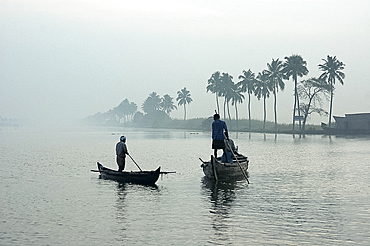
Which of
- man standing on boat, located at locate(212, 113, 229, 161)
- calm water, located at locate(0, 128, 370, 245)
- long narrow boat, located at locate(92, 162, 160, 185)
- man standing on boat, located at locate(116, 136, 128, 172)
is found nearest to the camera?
calm water, located at locate(0, 128, 370, 245)

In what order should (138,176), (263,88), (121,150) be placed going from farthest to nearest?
1. (263,88)
2. (121,150)
3. (138,176)

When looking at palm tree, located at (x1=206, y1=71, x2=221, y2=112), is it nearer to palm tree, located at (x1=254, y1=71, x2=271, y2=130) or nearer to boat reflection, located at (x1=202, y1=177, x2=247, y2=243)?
palm tree, located at (x1=254, y1=71, x2=271, y2=130)

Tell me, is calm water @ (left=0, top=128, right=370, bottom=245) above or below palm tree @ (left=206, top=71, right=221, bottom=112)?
below

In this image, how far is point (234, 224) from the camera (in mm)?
12461

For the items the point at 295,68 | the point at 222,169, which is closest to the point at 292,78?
the point at 295,68

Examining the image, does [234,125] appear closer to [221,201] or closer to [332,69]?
[332,69]

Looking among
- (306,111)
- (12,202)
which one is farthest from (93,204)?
(306,111)

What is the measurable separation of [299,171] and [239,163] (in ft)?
19.7

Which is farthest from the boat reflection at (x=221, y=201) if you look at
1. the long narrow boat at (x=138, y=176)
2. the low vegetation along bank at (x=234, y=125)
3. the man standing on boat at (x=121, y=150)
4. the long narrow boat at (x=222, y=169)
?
the low vegetation along bank at (x=234, y=125)

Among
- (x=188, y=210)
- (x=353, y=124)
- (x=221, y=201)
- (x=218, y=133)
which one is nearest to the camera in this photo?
(x=188, y=210)

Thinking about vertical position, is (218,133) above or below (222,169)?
above

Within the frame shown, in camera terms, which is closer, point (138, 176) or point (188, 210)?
point (188, 210)

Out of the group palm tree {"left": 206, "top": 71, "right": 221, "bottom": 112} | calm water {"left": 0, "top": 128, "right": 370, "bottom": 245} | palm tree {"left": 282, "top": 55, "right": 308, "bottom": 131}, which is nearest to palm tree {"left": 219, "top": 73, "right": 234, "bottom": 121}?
palm tree {"left": 206, "top": 71, "right": 221, "bottom": 112}

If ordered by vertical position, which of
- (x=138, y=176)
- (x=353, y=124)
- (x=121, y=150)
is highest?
(x=353, y=124)
